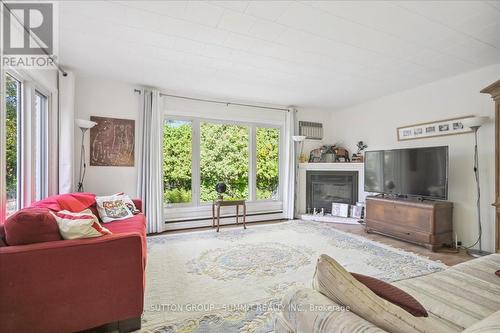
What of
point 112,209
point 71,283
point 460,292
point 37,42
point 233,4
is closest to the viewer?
point 460,292

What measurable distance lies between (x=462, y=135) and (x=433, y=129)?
40 cm

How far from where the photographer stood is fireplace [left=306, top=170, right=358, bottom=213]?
5.32 m

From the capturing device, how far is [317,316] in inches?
35.5

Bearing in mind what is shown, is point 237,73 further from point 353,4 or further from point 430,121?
point 430,121

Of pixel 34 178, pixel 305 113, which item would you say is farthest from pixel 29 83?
pixel 305 113

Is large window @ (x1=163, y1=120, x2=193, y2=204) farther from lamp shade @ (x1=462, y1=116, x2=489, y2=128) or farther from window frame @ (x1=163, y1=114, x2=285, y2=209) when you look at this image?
lamp shade @ (x1=462, y1=116, x2=489, y2=128)

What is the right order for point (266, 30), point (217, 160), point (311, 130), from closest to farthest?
point (266, 30), point (217, 160), point (311, 130)

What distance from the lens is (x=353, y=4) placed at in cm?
209

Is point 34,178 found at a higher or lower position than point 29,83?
lower

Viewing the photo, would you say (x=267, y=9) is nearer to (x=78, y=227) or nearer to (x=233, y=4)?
(x=233, y=4)

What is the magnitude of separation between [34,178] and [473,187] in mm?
5657

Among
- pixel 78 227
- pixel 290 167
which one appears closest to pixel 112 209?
pixel 78 227

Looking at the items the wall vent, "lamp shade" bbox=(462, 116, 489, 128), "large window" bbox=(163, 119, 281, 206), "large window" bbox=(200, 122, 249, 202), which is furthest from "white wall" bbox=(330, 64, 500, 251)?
"large window" bbox=(200, 122, 249, 202)

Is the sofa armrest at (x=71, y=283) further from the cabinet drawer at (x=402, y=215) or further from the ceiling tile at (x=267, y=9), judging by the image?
the cabinet drawer at (x=402, y=215)
